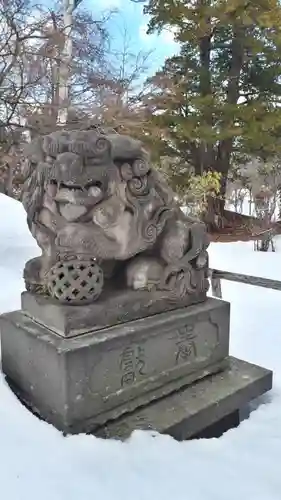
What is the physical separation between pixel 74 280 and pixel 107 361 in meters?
0.26

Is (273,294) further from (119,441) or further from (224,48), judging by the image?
(224,48)

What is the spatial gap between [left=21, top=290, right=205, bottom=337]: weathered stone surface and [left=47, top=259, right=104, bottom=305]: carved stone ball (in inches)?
1.4

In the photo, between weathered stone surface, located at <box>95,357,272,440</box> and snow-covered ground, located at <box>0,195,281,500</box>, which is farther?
weathered stone surface, located at <box>95,357,272,440</box>

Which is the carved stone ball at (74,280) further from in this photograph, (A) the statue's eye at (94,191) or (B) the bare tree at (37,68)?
(B) the bare tree at (37,68)

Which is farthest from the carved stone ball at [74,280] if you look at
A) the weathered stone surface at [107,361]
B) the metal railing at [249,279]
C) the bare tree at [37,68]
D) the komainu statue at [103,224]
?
the bare tree at [37,68]

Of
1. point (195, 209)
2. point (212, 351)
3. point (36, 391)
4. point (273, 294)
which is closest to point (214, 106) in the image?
point (195, 209)

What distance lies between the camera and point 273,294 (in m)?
3.34

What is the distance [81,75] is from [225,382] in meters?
4.05

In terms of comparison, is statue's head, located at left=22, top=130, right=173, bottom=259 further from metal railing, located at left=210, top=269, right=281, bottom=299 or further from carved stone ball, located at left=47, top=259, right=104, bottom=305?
metal railing, located at left=210, top=269, right=281, bottom=299

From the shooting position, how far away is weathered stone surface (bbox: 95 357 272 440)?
1384mm

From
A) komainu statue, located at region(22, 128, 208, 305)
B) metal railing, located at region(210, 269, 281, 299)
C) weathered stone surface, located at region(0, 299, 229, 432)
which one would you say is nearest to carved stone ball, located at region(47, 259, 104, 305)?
komainu statue, located at region(22, 128, 208, 305)

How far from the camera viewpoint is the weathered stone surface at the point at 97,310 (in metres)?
1.36

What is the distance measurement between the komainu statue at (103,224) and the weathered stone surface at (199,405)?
34 centimetres

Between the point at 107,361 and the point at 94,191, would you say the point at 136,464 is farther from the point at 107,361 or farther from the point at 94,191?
the point at 94,191
